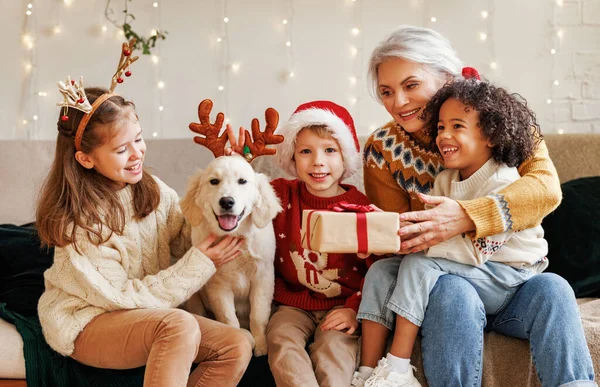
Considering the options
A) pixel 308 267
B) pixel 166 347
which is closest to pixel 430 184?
pixel 308 267

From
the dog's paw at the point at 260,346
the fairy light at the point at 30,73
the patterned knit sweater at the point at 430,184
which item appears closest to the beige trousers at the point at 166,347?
the dog's paw at the point at 260,346

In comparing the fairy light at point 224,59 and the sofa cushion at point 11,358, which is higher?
the fairy light at point 224,59

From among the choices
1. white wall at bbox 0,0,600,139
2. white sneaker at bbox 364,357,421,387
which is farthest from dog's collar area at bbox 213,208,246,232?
white wall at bbox 0,0,600,139

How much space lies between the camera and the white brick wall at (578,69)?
3.11 m

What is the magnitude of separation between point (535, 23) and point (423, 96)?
1.42 meters

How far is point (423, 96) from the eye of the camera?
6.69ft

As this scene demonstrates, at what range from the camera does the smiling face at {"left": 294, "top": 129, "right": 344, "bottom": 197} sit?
2043 millimetres

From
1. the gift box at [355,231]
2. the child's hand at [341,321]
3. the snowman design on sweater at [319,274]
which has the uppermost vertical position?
the gift box at [355,231]

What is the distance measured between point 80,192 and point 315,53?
5.31 feet

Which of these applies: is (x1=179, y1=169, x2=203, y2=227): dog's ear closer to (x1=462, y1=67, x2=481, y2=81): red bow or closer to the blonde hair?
the blonde hair

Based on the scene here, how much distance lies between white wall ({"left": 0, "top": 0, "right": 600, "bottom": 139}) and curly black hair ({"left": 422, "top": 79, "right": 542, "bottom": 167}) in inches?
51.0

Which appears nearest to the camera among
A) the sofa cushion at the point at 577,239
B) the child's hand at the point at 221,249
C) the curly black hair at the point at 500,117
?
the curly black hair at the point at 500,117

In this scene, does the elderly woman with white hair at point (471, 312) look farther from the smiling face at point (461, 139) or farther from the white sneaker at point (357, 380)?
the smiling face at point (461, 139)

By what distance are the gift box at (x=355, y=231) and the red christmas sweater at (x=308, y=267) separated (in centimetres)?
37
